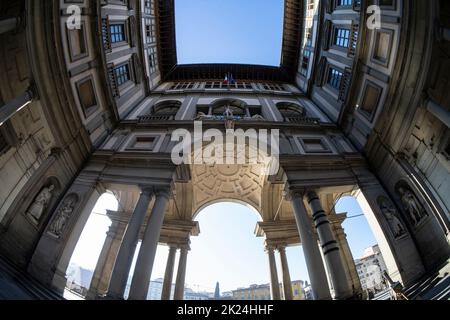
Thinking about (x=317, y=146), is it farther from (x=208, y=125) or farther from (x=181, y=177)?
(x=181, y=177)

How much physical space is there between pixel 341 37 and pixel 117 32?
17.0 metres

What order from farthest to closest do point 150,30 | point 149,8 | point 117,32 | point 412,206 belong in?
point 150,30, point 149,8, point 117,32, point 412,206

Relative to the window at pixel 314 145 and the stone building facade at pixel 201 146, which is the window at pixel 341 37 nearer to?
the stone building facade at pixel 201 146

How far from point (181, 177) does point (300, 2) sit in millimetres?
24405

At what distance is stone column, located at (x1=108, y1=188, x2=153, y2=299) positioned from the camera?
26.6 ft

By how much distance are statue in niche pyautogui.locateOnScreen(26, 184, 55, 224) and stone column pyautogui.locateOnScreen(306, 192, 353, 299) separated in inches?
442

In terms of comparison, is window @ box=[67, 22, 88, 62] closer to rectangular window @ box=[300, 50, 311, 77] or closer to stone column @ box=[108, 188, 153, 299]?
stone column @ box=[108, 188, 153, 299]

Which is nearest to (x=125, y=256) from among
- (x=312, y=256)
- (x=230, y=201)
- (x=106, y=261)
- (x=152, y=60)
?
(x=312, y=256)

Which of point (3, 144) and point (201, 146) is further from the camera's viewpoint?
point (201, 146)

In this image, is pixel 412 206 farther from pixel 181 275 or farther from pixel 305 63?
pixel 305 63

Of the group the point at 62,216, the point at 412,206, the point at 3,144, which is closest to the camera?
the point at 3,144

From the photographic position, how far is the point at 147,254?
8.88 meters

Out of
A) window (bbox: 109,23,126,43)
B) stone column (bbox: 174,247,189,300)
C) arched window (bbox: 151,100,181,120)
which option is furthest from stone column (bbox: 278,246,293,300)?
window (bbox: 109,23,126,43)

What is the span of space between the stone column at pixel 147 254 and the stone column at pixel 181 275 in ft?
25.0
